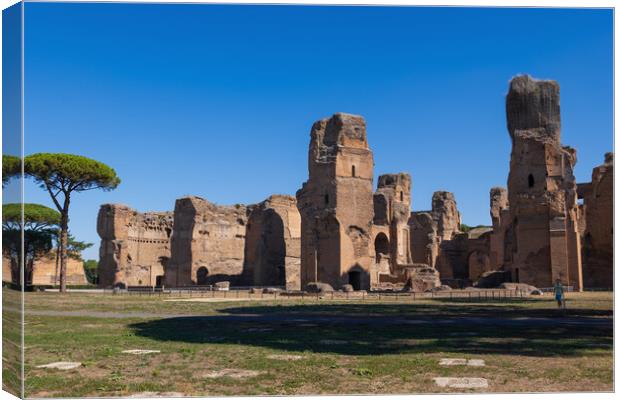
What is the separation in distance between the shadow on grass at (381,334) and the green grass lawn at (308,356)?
0.02m

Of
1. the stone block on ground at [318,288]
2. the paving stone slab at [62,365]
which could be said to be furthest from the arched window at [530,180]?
the paving stone slab at [62,365]

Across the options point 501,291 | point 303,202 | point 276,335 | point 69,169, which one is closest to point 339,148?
point 303,202

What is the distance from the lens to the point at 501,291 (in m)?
30.9

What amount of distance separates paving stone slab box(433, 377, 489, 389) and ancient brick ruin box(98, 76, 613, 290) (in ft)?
95.9

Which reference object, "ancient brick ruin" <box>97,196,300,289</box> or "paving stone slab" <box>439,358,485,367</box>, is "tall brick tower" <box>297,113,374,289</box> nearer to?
"ancient brick ruin" <box>97,196,300,289</box>

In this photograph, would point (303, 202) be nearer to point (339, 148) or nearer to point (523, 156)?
point (339, 148)

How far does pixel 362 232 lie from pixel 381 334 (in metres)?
27.0

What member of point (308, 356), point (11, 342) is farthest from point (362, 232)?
point (11, 342)

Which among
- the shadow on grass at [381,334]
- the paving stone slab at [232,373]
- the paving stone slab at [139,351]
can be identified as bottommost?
the shadow on grass at [381,334]

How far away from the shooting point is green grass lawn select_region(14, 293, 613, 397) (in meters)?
7.12

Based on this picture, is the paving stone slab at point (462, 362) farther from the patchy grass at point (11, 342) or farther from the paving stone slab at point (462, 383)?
the patchy grass at point (11, 342)

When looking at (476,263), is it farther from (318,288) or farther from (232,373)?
(232,373)

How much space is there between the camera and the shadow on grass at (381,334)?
32.2ft

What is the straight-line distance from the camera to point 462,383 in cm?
709
